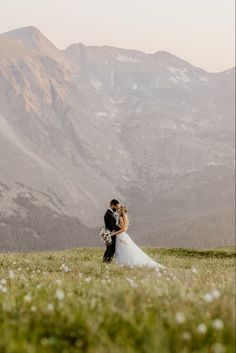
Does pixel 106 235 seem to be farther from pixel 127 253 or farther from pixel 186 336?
pixel 186 336

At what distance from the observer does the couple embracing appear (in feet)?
87.1

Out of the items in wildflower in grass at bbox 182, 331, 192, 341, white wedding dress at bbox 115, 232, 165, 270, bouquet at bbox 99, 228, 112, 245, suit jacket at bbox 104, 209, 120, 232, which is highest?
suit jacket at bbox 104, 209, 120, 232

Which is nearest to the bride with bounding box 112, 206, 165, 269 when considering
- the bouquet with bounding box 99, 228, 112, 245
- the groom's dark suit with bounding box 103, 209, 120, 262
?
the groom's dark suit with bounding box 103, 209, 120, 262

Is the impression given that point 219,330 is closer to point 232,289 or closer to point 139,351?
point 139,351

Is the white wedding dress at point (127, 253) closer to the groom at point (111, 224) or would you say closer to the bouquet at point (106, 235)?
the groom at point (111, 224)

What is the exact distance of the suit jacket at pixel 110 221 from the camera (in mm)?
26656

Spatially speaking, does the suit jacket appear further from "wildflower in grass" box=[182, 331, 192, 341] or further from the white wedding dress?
"wildflower in grass" box=[182, 331, 192, 341]

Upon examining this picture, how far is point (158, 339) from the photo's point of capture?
471 cm

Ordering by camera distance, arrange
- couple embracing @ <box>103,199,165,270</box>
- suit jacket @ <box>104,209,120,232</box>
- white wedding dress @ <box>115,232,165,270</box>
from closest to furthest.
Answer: white wedding dress @ <box>115,232,165,270</box>
couple embracing @ <box>103,199,165,270</box>
suit jacket @ <box>104,209,120,232</box>

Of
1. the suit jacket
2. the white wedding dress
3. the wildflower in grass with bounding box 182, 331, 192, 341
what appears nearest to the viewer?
the wildflower in grass with bounding box 182, 331, 192, 341

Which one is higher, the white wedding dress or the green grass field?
the white wedding dress

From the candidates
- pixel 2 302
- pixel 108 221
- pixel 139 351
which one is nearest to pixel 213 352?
pixel 139 351

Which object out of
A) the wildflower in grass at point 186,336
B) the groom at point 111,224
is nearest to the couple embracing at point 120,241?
the groom at point 111,224

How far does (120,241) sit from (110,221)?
1.23 metres
